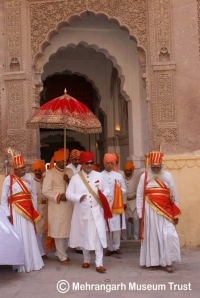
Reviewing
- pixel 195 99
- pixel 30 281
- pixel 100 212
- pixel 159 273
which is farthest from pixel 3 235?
pixel 195 99

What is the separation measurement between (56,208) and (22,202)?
0.51 metres

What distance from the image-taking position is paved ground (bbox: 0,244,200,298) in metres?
4.38

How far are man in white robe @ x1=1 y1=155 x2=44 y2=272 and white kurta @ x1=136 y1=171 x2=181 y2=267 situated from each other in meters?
1.40

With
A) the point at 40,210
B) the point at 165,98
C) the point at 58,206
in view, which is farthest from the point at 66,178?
the point at 165,98

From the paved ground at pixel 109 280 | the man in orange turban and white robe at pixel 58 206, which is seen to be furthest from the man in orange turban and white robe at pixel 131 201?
the man in orange turban and white robe at pixel 58 206

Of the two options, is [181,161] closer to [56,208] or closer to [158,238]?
[158,238]

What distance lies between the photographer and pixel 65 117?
567 centimetres

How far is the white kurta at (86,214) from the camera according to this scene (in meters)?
5.27

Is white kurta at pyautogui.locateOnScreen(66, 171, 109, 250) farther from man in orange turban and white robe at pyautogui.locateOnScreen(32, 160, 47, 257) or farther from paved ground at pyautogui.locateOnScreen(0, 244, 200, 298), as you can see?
man in orange turban and white robe at pyautogui.locateOnScreen(32, 160, 47, 257)

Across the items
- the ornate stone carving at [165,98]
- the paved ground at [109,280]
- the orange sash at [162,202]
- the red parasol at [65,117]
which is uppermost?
the ornate stone carving at [165,98]

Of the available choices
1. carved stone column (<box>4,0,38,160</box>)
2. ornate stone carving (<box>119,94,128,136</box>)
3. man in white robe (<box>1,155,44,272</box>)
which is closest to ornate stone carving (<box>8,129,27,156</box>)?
carved stone column (<box>4,0,38,160</box>)

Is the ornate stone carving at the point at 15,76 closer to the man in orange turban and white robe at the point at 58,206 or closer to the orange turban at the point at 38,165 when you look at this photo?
the orange turban at the point at 38,165

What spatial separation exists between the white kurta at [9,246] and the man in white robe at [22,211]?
30cm

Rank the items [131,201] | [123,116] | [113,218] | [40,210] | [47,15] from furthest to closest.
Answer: [123,116], [131,201], [47,15], [40,210], [113,218]
